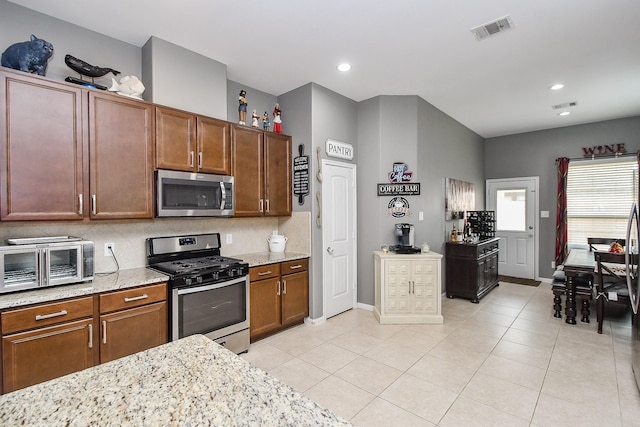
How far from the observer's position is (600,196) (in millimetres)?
5391

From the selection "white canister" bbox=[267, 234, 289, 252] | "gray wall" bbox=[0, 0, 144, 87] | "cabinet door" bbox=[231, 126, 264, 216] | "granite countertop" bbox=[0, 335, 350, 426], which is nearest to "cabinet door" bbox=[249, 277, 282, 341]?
"white canister" bbox=[267, 234, 289, 252]

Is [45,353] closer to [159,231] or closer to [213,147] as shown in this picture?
[159,231]

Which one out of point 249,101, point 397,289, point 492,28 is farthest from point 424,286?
point 249,101

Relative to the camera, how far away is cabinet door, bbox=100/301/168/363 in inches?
86.4

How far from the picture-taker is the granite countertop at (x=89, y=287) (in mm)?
1878

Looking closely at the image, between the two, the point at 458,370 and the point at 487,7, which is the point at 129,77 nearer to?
the point at 487,7

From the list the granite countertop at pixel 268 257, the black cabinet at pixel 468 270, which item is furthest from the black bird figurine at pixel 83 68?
the black cabinet at pixel 468 270

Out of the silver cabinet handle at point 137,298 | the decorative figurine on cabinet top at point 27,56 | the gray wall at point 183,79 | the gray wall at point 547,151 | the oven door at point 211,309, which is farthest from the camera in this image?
the gray wall at point 547,151

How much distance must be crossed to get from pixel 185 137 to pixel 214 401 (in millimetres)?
2536

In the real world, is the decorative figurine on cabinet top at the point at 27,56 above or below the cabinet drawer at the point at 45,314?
above

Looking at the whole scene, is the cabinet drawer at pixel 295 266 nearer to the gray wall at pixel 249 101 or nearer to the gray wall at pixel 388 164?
the gray wall at pixel 388 164

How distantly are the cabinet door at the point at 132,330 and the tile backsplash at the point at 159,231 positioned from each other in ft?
2.15

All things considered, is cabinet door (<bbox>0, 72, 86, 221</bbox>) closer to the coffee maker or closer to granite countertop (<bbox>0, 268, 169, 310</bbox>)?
granite countertop (<bbox>0, 268, 169, 310</bbox>)

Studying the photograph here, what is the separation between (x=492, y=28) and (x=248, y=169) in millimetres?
2648
